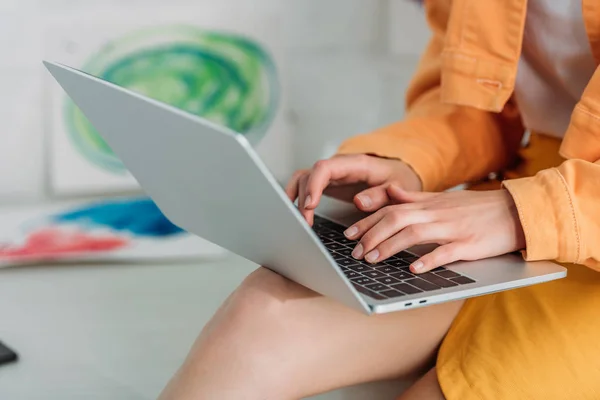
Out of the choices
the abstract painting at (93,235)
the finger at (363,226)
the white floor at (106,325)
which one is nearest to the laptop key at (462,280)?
the finger at (363,226)

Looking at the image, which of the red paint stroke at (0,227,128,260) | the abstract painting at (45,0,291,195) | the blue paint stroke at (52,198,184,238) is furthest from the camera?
the abstract painting at (45,0,291,195)

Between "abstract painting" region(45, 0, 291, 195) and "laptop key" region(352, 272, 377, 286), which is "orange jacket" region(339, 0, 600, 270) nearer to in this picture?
"laptop key" region(352, 272, 377, 286)

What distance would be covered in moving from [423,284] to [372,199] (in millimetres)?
168

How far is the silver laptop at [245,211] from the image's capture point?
50 cm

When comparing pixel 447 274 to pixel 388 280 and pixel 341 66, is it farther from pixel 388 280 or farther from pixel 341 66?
pixel 341 66

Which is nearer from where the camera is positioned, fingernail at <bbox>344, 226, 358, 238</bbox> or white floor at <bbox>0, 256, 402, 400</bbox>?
fingernail at <bbox>344, 226, 358, 238</bbox>

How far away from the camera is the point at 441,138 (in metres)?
0.90

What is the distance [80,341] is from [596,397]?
2.02 ft

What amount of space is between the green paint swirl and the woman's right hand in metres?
0.68

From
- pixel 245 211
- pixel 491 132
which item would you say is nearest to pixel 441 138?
pixel 491 132

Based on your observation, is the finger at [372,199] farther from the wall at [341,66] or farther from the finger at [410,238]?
the wall at [341,66]

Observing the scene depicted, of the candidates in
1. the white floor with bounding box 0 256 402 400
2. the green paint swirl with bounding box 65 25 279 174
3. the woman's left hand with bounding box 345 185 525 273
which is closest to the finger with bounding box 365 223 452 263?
the woman's left hand with bounding box 345 185 525 273

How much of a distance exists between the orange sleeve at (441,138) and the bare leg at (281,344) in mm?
222

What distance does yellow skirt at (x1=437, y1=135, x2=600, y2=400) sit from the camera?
0.63 meters
